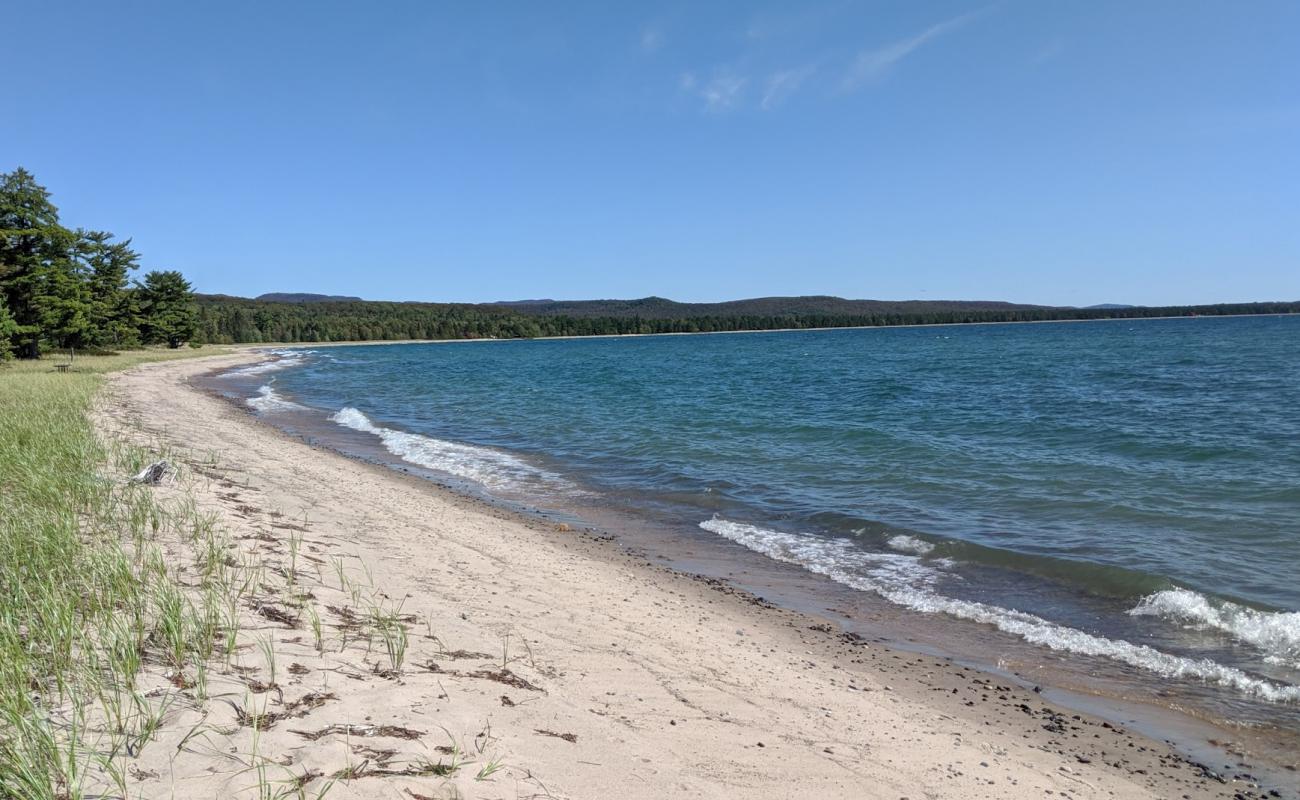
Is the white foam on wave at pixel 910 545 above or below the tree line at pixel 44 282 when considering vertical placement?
below

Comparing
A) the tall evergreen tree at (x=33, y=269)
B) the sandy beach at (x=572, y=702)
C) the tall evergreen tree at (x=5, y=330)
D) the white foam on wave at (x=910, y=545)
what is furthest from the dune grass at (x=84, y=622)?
the tall evergreen tree at (x=33, y=269)

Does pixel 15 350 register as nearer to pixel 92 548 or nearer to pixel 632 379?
pixel 632 379

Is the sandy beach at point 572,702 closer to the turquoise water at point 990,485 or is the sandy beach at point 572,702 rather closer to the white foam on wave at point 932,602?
the white foam on wave at point 932,602

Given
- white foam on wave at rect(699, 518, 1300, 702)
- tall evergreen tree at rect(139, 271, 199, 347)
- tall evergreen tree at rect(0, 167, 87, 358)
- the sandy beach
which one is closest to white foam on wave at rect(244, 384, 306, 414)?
tall evergreen tree at rect(0, 167, 87, 358)

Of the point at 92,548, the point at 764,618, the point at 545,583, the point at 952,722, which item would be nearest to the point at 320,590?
the point at 92,548

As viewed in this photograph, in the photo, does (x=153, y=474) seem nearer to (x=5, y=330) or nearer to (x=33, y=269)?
(x=5, y=330)

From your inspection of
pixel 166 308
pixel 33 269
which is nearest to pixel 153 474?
pixel 33 269

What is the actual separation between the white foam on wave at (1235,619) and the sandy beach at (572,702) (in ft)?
9.23

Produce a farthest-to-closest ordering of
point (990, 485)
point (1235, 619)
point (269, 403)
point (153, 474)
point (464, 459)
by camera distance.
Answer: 1. point (269, 403)
2. point (464, 459)
3. point (990, 485)
4. point (153, 474)
5. point (1235, 619)

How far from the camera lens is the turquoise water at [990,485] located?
7992 mm

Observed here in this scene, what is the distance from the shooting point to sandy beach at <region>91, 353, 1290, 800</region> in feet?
12.0

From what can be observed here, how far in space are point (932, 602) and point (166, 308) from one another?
247 feet

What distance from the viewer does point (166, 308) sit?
66.4 meters

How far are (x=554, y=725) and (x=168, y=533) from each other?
5.00 m
